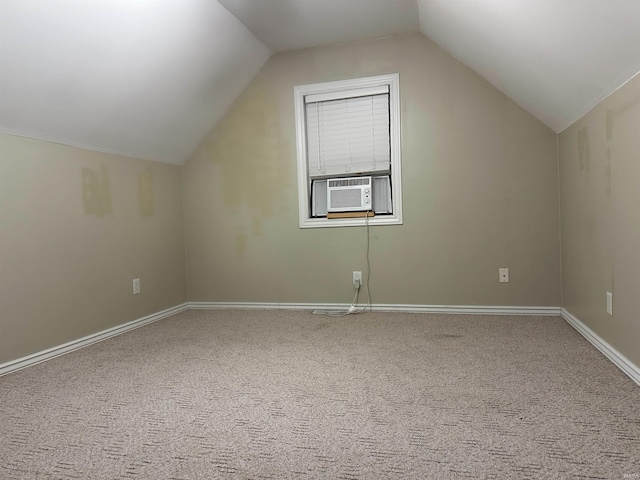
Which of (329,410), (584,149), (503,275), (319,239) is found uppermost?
(584,149)

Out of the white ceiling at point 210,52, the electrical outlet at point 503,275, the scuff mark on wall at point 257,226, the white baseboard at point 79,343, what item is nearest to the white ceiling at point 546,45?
the white ceiling at point 210,52

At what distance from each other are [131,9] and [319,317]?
2421 mm

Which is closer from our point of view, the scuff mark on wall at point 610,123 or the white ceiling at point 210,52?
the white ceiling at point 210,52

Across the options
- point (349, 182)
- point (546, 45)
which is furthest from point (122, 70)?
point (546, 45)

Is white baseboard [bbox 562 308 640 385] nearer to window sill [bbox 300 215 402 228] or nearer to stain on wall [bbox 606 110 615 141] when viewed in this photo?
stain on wall [bbox 606 110 615 141]

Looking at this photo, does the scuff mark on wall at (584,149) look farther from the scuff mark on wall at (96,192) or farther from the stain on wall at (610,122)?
the scuff mark on wall at (96,192)

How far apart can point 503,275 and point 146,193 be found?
296 centimetres

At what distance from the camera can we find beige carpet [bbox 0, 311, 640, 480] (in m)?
1.34

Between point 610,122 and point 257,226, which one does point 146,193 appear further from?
point 610,122

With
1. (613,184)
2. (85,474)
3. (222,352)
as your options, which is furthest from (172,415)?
(613,184)

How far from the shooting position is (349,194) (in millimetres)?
3637

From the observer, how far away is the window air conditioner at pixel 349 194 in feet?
11.8

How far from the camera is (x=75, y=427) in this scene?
1641mm

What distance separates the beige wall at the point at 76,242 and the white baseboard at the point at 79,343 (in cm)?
4
